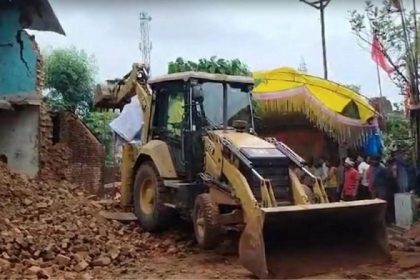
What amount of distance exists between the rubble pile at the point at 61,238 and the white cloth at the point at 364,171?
14.0ft

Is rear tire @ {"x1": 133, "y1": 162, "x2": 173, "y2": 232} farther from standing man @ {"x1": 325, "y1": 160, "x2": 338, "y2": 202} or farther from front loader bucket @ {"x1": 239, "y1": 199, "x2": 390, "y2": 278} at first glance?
standing man @ {"x1": 325, "y1": 160, "x2": 338, "y2": 202}

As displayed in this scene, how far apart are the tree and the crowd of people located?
10717mm

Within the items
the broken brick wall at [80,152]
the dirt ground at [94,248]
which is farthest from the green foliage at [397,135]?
the broken brick wall at [80,152]

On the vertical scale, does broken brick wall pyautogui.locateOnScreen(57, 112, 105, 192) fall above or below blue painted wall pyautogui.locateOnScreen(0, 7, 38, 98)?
below

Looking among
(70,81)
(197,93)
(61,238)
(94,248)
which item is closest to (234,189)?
(197,93)

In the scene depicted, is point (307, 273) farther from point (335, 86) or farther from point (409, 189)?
point (335, 86)

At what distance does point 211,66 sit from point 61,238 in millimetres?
6617

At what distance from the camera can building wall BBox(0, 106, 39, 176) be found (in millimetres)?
11477

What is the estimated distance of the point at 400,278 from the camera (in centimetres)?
627

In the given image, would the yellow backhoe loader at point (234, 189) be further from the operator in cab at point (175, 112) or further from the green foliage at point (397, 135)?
the green foliage at point (397, 135)

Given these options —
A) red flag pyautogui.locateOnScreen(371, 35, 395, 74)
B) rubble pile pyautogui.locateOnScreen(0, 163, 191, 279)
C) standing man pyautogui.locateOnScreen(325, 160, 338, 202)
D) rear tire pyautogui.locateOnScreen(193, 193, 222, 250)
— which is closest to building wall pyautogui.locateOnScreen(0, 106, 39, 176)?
rubble pile pyautogui.locateOnScreen(0, 163, 191, 279)

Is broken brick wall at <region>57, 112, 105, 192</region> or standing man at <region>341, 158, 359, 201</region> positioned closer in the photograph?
standing man at <region>341, 158, 359, 201</region>

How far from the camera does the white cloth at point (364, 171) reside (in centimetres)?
1100

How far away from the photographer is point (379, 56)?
1338 cm
